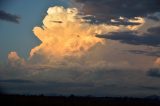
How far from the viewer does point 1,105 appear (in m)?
114

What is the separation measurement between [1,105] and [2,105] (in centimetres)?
104

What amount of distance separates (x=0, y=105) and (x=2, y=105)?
129cm

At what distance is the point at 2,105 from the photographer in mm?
113188

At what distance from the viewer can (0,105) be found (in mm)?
114250

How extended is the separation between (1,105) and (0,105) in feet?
1.03
